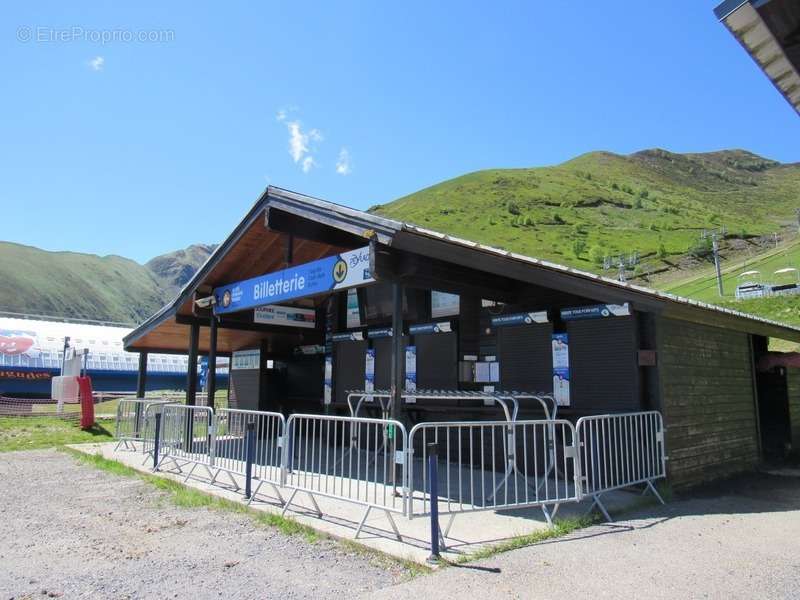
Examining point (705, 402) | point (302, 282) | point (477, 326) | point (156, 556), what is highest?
point (302, 282)

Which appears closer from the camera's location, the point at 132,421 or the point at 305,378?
the point at 132,421

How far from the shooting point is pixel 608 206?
136875 millimetres

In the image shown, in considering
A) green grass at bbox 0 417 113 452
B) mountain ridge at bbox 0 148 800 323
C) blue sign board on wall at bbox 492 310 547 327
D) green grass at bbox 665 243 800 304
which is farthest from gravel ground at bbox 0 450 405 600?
mountain ridge at bbox 0 148 800 323

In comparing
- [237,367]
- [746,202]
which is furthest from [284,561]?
[746,202]

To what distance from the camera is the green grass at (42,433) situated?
42.9 ft

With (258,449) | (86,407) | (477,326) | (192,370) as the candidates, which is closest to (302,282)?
(258,449)

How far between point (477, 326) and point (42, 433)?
11626 millimetres

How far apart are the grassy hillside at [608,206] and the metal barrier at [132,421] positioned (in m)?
81.2

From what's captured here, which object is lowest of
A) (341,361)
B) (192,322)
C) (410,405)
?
(410,405)

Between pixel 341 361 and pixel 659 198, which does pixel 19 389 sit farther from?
pixel 659 198

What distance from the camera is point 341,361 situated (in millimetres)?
12000

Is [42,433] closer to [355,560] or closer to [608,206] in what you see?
[355,560]

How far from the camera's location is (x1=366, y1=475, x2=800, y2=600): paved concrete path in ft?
13.0

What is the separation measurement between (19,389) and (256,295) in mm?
23011
